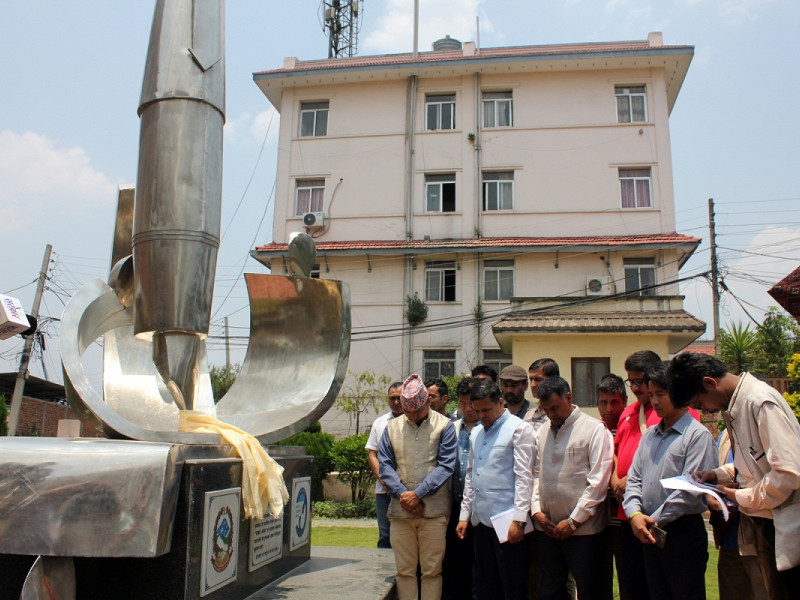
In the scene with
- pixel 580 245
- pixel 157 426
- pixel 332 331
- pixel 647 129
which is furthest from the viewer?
pixel 647 129

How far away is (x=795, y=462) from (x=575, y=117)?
57.8ft

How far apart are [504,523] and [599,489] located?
62 centimetres

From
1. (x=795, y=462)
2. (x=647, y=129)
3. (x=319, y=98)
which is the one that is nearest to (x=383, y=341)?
(x=319, y=98)

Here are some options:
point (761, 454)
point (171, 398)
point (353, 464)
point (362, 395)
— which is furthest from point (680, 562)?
point (362, 395)

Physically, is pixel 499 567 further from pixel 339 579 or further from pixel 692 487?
pixel 692 487

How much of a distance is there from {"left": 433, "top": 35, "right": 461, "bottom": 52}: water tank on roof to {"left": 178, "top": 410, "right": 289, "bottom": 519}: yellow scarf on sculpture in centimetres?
1947

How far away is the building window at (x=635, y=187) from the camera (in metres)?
18.7

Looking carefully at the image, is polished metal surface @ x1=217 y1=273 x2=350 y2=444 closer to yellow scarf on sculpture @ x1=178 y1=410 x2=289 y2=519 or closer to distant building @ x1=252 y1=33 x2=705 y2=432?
yellow scarf on sculpture @ x1=178 y1=410 x2=289 y2=519

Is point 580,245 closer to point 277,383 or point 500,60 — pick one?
point 500,60

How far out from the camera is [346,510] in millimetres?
13461

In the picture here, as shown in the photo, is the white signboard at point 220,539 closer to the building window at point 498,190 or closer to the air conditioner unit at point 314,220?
the air conditioner unit at point 314,220

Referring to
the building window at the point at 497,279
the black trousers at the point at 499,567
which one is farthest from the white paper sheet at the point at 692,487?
the building window at the point at 497,279

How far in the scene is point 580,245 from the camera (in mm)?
17875

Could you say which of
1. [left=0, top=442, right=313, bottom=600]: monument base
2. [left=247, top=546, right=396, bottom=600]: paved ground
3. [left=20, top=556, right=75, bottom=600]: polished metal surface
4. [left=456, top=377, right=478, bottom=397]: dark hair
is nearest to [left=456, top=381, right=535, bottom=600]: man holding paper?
[left=456, top=377, right=478, bottom=397]: dark hair
